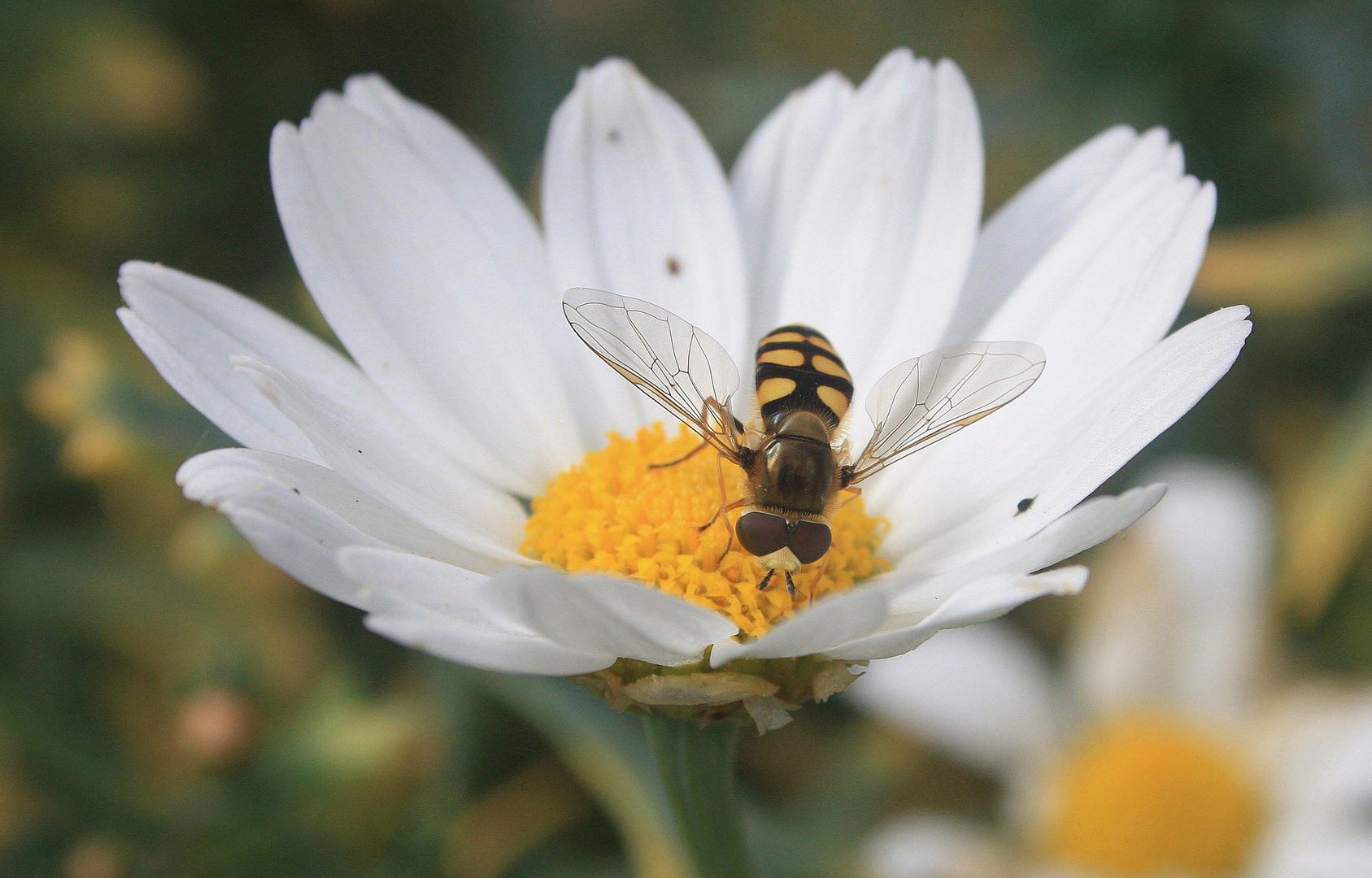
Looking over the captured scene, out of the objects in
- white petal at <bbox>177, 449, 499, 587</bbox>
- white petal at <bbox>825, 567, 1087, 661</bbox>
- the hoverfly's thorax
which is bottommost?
white petal at <bbox>825, 567, 1087, 661</bbox>

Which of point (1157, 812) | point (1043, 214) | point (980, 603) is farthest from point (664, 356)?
point (1157, 812)

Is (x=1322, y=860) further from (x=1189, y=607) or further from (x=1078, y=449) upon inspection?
(x=1078, y=449)

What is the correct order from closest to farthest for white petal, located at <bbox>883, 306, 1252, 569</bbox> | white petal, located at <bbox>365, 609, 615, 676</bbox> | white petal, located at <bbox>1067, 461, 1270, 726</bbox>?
white petal, located at <bbox>365, 609, 615, 676</bbox>, white petal, located at <bbox>883, 306, 1252, 569</bbox>, white petal, located at <bbox>1067, 461, 1270, 726</bbox>

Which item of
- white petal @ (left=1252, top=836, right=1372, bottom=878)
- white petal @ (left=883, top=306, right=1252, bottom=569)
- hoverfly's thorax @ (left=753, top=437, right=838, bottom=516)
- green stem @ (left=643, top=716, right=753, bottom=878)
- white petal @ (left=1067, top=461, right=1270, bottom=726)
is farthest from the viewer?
white petal @ (left=1067, top=461, right=1270, bottom=726)

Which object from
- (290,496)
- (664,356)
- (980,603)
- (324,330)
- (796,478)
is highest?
(324,330)

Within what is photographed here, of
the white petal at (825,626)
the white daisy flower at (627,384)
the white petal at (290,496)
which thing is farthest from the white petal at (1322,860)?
the white petal at (290,496)

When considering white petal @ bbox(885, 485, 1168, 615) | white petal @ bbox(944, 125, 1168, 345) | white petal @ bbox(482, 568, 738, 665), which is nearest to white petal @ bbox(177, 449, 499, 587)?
white petal @ bbox(482, 568, 738, 665)

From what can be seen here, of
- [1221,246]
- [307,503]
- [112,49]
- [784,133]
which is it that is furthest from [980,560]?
[112,49]

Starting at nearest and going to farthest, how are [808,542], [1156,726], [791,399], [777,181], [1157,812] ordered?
[808,542]
[791,399]
[777,181]
[1157,812]
[1156,726]

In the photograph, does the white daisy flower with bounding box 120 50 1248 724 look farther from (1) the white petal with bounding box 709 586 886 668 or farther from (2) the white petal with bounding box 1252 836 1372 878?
(2) the white petal with bounding box 1252 836 1372 878
